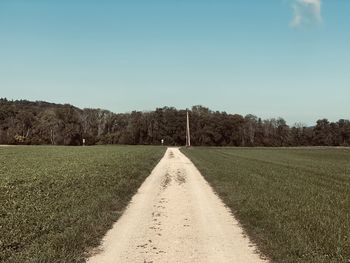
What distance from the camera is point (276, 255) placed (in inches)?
367

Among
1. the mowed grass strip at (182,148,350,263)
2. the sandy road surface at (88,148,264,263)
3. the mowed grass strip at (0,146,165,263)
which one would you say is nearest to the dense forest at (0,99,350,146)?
the mowed grass strip at (0,146,165,263)

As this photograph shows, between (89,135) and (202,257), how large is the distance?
151 m

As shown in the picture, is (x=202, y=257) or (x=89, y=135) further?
(x=89, y=135)

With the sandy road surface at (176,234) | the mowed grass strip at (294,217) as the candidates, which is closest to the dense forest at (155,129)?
the mowed grass strip at (294,217)

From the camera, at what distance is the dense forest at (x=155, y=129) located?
154 m

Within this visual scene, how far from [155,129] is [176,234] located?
149867mm

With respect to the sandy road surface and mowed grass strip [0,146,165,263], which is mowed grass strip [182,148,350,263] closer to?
the sandy road surface

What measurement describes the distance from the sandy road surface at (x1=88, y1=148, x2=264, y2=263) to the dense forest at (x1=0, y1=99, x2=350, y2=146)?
132278 mm

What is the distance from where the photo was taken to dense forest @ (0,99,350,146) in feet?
504

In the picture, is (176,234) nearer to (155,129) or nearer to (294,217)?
(294,217)

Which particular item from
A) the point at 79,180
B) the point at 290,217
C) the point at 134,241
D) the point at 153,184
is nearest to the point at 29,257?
the point at 134,241

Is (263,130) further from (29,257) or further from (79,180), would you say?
(29,257)

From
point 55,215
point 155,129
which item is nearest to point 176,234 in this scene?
point 55,215

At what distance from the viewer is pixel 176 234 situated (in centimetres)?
1145
